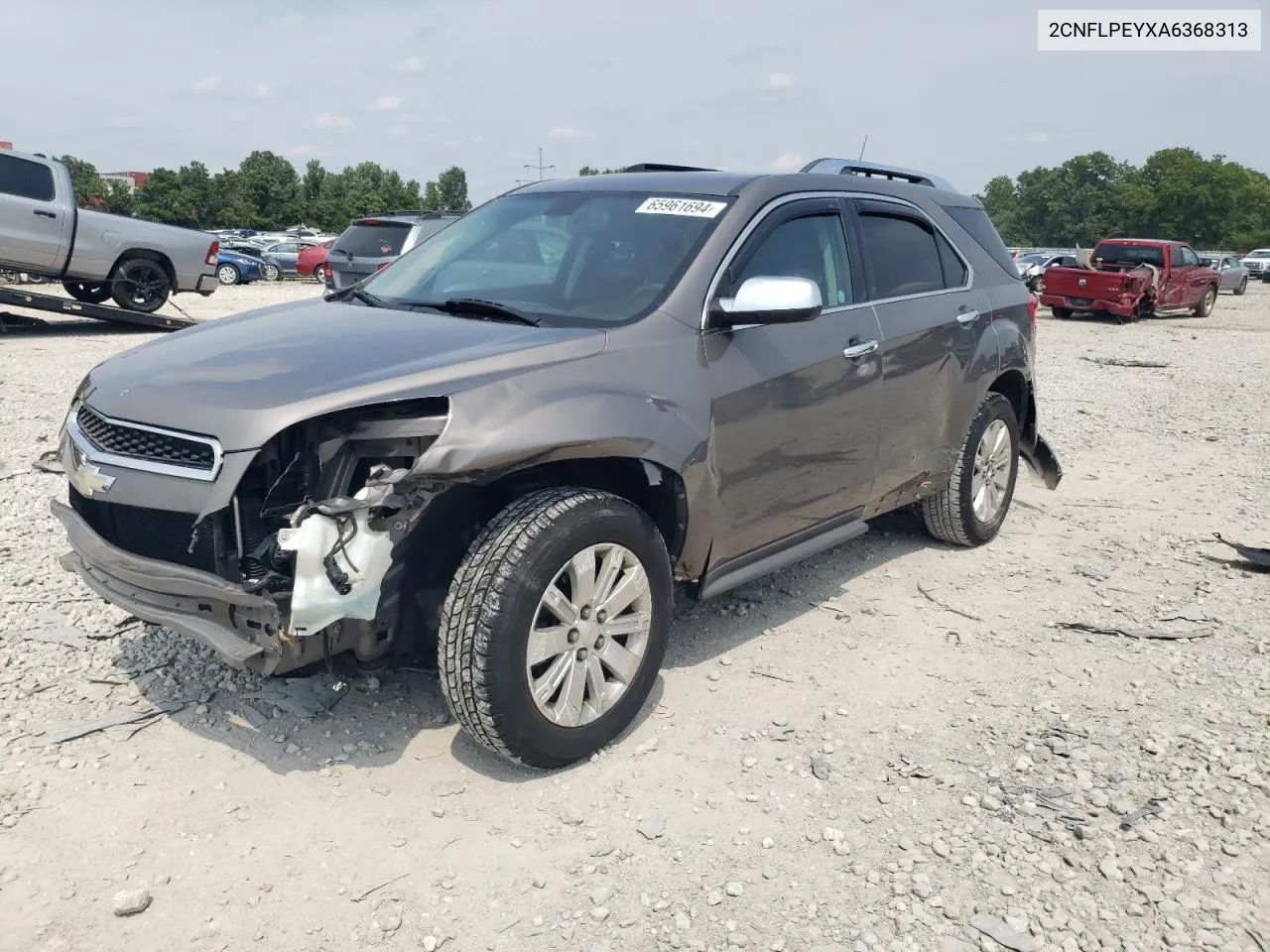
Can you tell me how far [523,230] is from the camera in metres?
4.32

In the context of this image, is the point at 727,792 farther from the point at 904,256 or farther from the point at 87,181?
the point at 87,181

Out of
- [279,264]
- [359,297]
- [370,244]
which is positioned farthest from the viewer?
[279,264]

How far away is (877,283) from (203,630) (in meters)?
3.11

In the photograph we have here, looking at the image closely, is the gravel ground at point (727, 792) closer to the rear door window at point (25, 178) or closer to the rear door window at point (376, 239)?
the rear door window at point (376, 239)

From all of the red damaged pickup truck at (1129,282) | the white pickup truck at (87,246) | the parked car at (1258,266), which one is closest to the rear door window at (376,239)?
the white pickup truck at (87,246)

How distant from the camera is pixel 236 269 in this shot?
92.4ft

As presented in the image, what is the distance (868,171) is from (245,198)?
77824 millimetres

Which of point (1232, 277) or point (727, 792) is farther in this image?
point (1232, 277)

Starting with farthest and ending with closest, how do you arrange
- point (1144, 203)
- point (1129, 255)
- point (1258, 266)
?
1. point (1144, 203)
2. point (1258, 266)
3. point (1129, 255)

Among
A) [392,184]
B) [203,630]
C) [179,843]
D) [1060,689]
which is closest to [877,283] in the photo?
[1060,689]

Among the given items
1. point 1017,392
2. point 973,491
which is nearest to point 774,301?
point 973,491

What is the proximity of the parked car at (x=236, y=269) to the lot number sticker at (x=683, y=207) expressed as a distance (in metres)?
26.2

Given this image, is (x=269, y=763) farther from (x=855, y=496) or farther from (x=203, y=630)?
(x=855, y=496)

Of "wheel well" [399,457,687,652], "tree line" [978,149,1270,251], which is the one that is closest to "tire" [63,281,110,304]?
"wheel well" [399,457,687,652]
